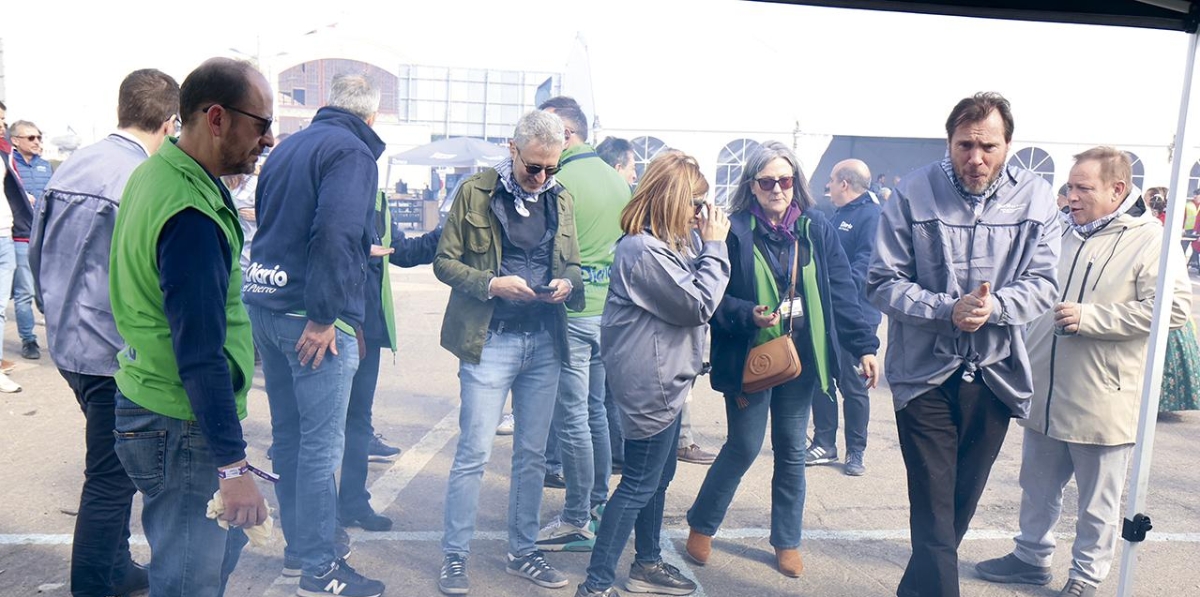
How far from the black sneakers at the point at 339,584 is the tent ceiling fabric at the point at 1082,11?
9.20ft

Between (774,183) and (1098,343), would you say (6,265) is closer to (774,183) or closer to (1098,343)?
(774,183)

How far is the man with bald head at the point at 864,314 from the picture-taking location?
207 inches

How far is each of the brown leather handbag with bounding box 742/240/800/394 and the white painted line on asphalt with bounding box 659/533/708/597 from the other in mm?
832

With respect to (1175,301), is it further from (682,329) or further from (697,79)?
(697,79)

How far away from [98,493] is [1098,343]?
12.3ft

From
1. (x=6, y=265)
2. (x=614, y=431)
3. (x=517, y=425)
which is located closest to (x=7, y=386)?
(x=6, y=265)

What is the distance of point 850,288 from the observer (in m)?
3.94

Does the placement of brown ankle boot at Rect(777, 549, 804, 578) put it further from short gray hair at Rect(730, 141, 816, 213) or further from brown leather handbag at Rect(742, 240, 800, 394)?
short gray hair at Rect(730, 141, 816, 213)

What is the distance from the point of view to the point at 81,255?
118 inches

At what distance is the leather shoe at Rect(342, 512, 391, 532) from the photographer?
4.11 metres

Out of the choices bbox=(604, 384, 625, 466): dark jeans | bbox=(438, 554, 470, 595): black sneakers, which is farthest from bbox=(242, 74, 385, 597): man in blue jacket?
bbox=(604, 384, 625, 466): dark jeans

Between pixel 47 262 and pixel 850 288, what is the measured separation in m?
3.10

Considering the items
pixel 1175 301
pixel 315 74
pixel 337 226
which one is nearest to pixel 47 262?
pixel 337 226

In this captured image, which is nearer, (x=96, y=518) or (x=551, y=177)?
(x=96, y=518)
